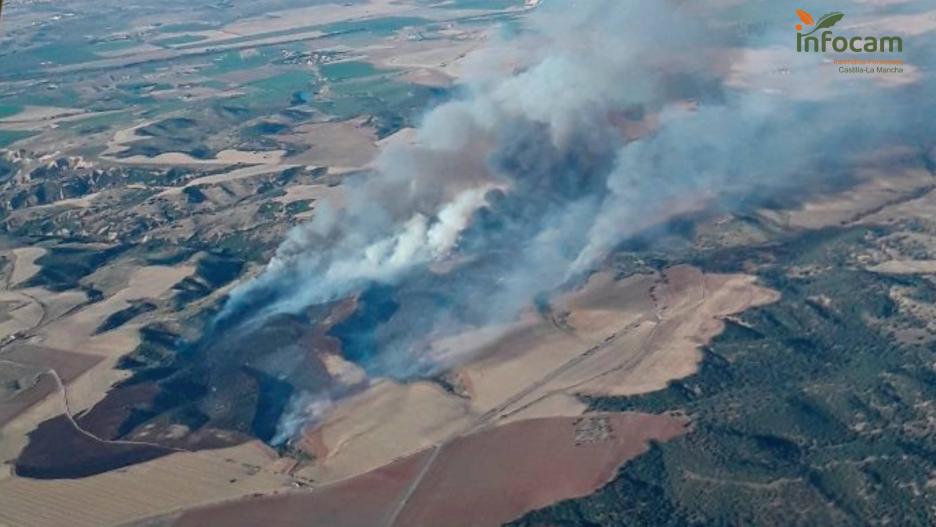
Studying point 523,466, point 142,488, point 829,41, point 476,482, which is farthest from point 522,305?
point 829,41

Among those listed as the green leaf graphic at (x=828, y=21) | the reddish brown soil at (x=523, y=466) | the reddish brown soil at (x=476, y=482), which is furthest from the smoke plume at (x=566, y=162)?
the reddish brown soil at (x=476, y=482)

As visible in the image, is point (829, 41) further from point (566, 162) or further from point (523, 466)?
point (523, 466)

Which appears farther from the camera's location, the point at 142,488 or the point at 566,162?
the point at 566,162

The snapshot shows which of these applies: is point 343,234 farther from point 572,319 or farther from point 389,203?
point 572,319

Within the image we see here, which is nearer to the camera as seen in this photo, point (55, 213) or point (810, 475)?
point (810, 475)

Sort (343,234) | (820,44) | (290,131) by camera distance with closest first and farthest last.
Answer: (343,234) → (820,44) → (290,131)

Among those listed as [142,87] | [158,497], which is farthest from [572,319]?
[142,87]
